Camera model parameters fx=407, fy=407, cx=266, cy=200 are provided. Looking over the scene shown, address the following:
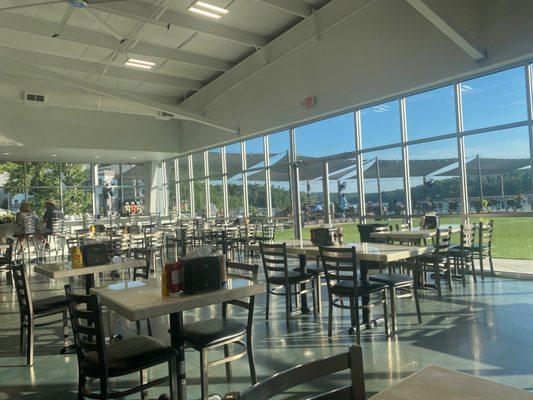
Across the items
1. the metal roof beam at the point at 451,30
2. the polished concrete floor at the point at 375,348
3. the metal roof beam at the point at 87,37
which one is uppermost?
the metal roof beam at the point at 87,37

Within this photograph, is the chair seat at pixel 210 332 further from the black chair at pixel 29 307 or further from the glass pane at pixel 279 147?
the glass pane at pixel 279 147

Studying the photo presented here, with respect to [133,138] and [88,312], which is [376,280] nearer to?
[88,312]

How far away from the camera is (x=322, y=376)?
1173mm

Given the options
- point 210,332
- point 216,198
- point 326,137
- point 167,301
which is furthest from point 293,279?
point 216,198

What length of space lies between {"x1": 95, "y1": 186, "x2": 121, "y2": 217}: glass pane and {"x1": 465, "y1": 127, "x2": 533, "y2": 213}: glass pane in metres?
13.0

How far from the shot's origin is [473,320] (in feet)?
13.2

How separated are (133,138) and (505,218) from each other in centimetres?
1063

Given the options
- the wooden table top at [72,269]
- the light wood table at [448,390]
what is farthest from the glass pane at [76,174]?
the light wood table at [448,390]

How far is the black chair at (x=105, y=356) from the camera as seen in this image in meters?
2.10

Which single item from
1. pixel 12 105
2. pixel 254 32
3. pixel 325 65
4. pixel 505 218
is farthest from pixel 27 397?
pixel 12 105

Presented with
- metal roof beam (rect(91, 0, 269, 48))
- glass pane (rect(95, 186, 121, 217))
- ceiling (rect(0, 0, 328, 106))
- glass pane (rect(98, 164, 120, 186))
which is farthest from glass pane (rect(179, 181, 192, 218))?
metal roof beam (rect(91, 0, 269, 48))

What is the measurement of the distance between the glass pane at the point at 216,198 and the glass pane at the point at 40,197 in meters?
5.77

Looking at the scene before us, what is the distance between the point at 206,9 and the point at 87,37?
283 centimetres

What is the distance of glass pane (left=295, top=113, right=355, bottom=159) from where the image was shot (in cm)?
855
